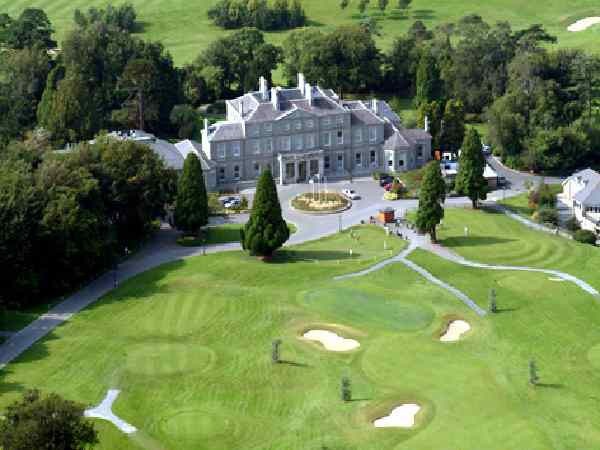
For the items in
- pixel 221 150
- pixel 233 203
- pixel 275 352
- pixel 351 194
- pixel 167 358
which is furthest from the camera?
pixel 221 150

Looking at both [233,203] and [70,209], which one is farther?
[233,203]

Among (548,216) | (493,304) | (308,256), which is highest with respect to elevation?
(548,216)

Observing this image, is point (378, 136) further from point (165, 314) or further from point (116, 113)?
point (165, 314)

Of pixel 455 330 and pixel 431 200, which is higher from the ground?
pixel 431 200

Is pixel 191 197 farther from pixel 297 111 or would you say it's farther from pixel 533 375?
pixel 533 375

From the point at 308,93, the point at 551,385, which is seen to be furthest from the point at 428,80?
the point at 551,385
